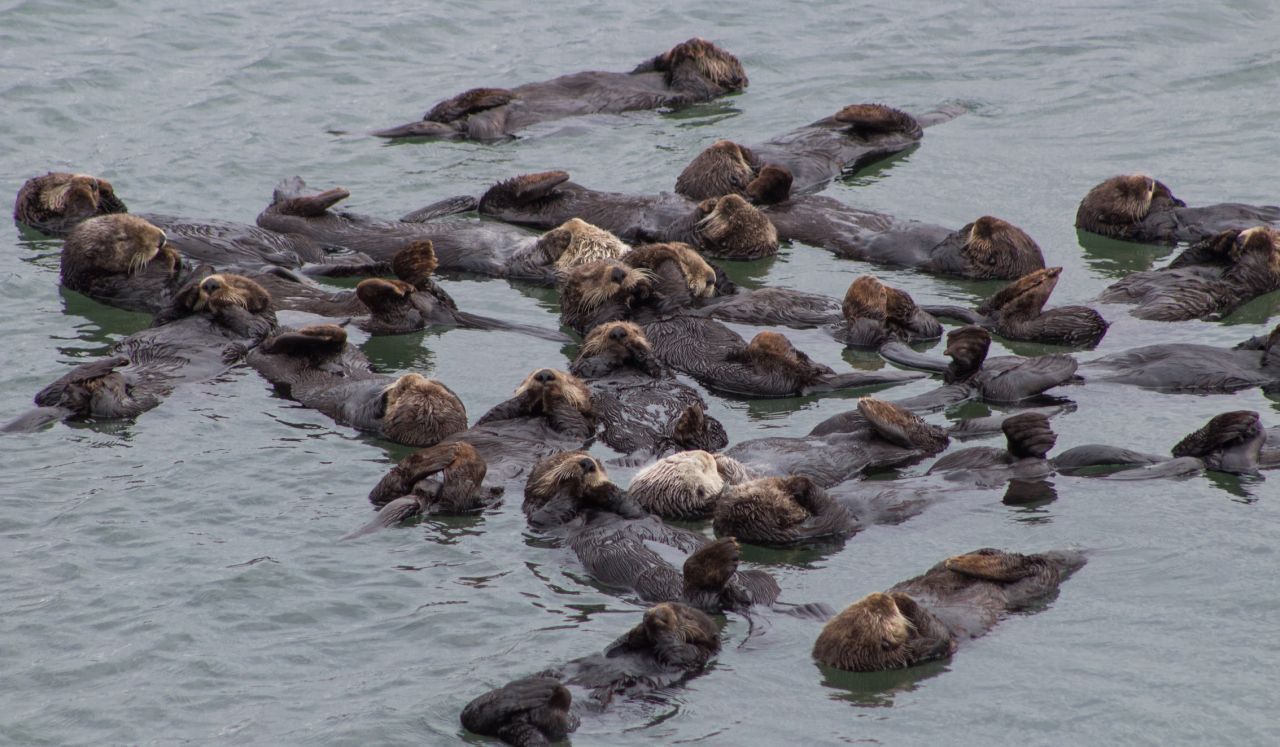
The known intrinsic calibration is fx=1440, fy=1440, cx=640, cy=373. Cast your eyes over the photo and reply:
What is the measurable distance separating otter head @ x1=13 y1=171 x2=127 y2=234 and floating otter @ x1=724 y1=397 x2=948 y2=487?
4.96 meters

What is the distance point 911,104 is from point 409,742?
29.0 ft

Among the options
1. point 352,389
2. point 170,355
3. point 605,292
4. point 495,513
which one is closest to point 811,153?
point 605,292

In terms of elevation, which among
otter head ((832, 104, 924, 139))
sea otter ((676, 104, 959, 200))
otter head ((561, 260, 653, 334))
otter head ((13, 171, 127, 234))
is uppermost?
otter head ((832, 104, 924, 139))

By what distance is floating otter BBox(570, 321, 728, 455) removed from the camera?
20.6 ft

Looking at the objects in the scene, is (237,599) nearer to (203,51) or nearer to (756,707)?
(756,707)

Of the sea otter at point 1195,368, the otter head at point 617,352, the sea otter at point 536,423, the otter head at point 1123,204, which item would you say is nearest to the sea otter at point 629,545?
the sea otter at point 536,423

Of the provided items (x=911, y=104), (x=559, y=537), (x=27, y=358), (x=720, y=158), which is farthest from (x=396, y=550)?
(x=911, y=104)

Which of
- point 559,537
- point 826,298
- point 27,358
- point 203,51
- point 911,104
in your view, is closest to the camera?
point 559,537

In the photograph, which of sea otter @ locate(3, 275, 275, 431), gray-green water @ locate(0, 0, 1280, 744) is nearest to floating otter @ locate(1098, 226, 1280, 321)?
gray-green water @ locate(0, 0, 1280, 744)

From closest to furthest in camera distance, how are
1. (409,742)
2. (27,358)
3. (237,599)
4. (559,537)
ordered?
(409,742), (237,599), (559,537), (27,358)

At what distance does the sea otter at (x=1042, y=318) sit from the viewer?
293 inches

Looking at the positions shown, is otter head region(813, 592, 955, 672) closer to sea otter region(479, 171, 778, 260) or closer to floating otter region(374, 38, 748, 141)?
sea otter region(479, 171, 778, 260)

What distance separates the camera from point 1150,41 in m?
13.0

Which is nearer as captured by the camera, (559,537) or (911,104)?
(559,537)
